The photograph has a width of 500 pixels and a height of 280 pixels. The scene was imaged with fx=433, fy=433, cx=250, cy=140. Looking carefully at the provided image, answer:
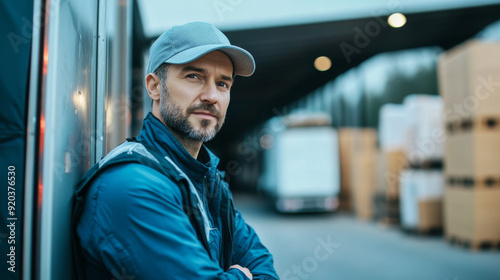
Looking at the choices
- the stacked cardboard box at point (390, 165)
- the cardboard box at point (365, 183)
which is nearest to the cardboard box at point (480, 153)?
the stacked cardboard box at point (390, 165)

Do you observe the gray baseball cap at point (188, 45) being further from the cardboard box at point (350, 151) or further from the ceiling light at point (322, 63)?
the ceiling light at point (322, 63)

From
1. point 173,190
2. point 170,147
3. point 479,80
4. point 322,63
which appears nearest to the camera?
point 173,190

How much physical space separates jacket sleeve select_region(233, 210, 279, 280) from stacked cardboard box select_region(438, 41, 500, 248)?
656cm

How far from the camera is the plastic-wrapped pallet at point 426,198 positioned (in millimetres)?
9367

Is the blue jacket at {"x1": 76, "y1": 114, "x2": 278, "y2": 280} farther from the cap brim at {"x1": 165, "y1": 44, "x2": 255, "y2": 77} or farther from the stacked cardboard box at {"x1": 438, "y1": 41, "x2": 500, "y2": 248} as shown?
the stacked cardboard box at {"x1": 438, "y1": 41, "x2": 500, "y2": 248}

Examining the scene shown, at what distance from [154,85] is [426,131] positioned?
8.64 metres

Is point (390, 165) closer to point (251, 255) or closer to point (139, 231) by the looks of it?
point (251, 255)

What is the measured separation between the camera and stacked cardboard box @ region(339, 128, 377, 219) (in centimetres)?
1360

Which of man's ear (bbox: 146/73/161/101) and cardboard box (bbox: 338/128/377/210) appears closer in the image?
man's ear (bbox: 146/73/161/101)

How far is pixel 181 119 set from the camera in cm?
181

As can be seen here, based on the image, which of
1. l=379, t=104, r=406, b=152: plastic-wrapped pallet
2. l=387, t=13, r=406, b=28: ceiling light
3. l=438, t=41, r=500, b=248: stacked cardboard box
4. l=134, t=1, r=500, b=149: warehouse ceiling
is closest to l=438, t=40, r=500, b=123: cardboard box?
l=438, t=41, r=500, b=248: stacked cardboard box

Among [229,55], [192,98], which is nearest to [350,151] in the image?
[229,55]

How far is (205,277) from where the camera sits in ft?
4.58

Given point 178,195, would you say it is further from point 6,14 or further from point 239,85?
point 239,85
